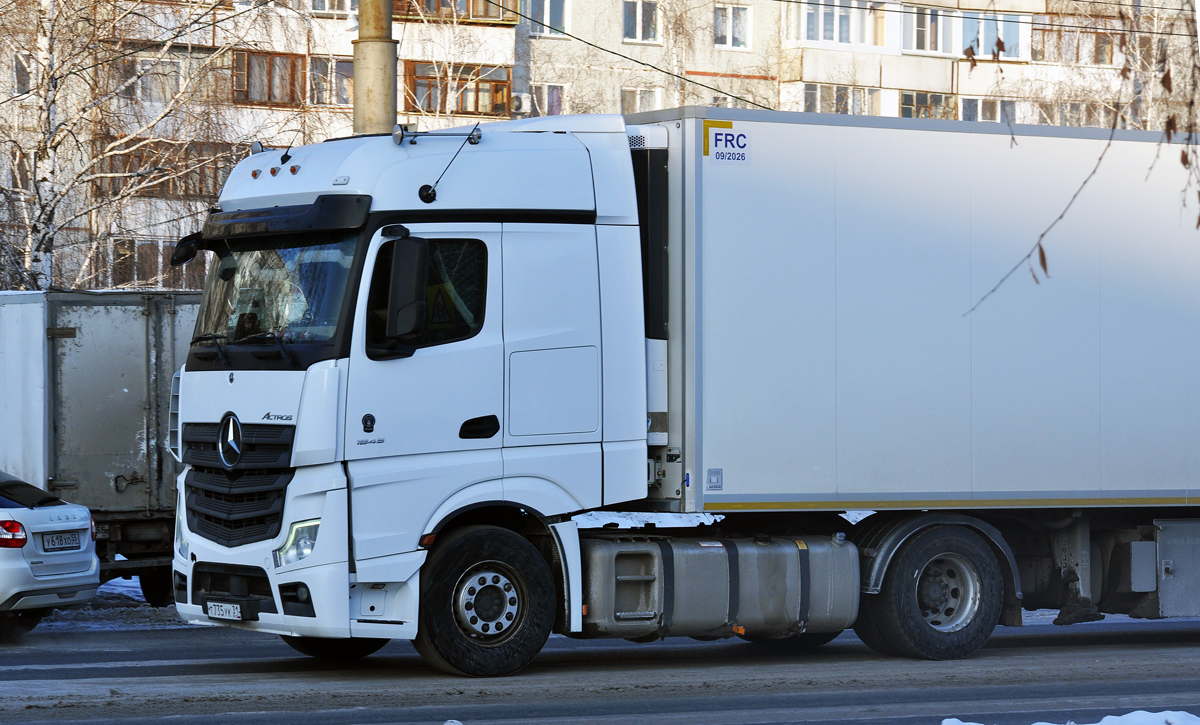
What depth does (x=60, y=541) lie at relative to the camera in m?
12.1

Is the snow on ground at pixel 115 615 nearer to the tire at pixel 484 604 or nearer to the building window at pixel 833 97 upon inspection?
the tire at pixel 484 604

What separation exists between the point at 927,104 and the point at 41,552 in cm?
3894

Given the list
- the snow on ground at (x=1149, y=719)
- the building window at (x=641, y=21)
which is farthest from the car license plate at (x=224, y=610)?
the building window at (x=641, y=21)

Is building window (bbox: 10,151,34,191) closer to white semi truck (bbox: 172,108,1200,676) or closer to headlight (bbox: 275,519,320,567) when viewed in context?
white semi truck (bbox: 172,108,1200,676)

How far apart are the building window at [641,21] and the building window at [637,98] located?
2164 mm

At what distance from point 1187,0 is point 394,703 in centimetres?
561

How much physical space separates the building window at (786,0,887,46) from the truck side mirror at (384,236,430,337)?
1494 inches

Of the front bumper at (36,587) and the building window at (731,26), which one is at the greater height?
the building window at (731,26)

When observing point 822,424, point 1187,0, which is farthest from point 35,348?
point 1187,0

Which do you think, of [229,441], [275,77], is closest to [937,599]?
[229,441]

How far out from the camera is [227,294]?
9992mm

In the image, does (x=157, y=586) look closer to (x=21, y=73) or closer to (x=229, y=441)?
(x=229, y=441)

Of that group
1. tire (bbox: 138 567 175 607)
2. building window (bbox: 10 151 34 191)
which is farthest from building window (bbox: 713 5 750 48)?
tire (bbox: 138 567 175 607)

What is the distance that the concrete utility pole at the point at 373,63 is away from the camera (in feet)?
45.7
